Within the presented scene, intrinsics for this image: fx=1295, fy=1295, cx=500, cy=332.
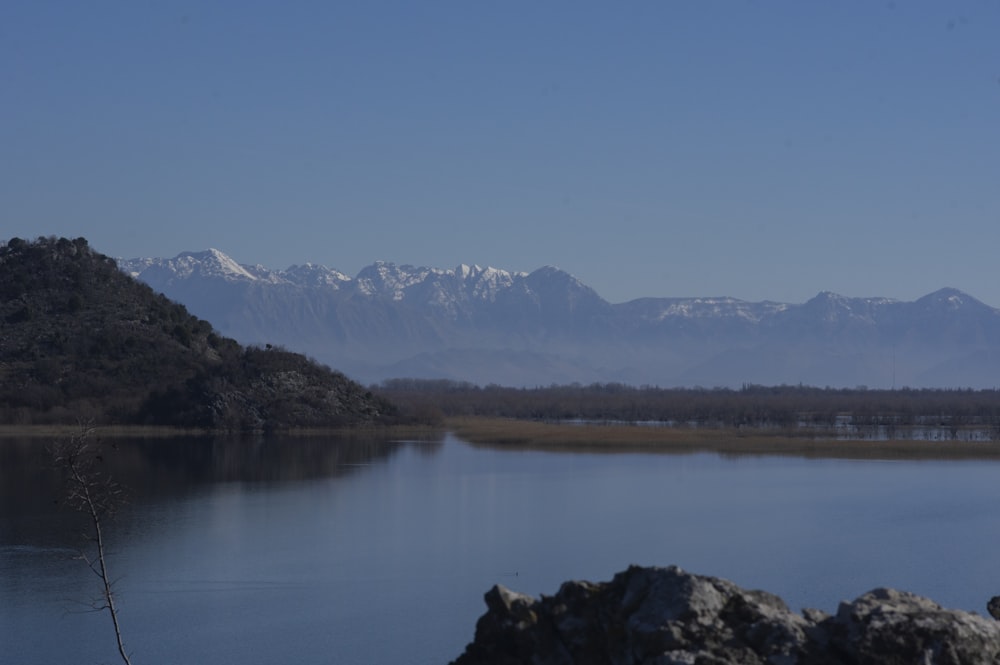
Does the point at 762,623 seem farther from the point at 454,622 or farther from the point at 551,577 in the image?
the point at 551,577

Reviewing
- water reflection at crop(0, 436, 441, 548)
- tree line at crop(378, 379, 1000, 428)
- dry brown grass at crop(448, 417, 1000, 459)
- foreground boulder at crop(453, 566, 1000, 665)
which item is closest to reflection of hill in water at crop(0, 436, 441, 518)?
water reflection at crop(0, 436, 441, 548)

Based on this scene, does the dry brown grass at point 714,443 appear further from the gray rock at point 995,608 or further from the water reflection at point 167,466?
the gray rock at point 995,608

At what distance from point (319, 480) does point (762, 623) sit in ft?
127

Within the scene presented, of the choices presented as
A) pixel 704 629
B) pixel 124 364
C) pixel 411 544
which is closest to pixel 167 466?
pixel 411 544

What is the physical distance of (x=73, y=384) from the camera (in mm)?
74938

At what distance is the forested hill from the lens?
74.6 metres

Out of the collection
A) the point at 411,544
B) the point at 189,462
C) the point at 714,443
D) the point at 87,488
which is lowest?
the point at 411,544

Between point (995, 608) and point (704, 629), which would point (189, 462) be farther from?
point (704, 629)

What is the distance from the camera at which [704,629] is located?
7.59m

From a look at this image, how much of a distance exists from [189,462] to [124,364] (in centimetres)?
2824

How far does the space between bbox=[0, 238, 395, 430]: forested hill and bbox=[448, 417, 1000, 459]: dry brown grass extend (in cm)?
1102

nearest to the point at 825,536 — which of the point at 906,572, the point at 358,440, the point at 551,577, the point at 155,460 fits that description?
the point at 906,572

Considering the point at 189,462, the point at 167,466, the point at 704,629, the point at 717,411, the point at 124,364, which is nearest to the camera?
the point at 704,629

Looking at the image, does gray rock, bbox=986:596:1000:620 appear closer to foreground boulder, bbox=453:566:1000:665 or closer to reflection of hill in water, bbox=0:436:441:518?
foreground boulder, bbox=453:566:1000:665
